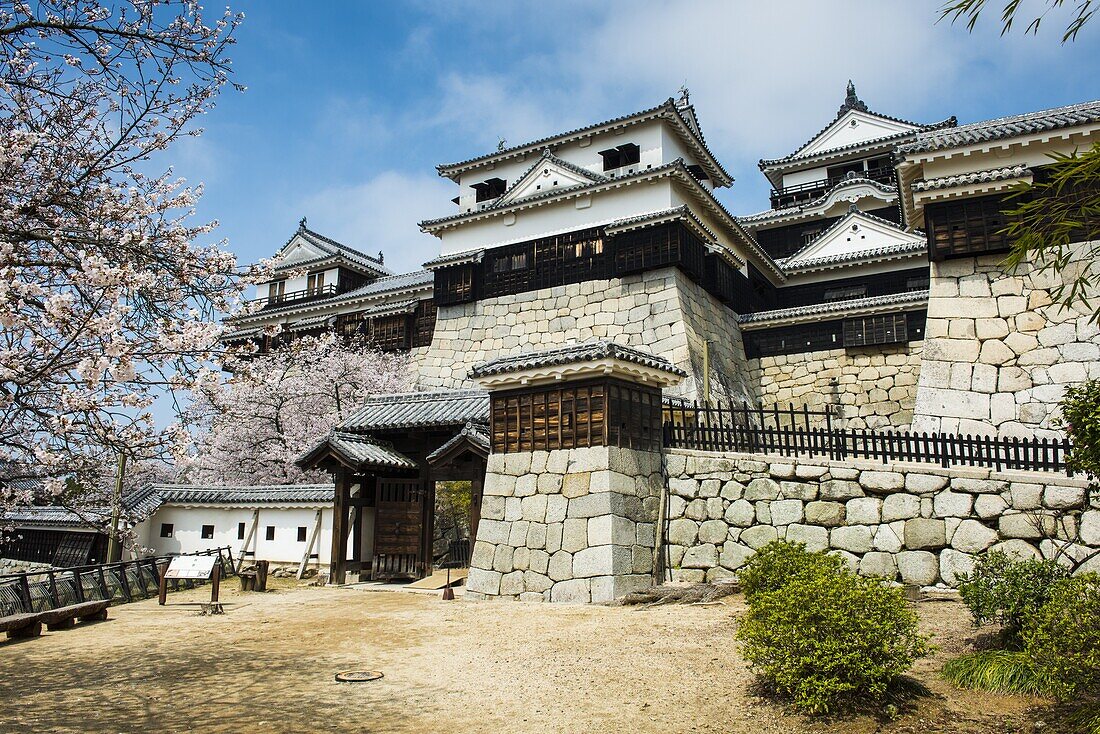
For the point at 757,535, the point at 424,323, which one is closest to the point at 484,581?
the point at 757,535

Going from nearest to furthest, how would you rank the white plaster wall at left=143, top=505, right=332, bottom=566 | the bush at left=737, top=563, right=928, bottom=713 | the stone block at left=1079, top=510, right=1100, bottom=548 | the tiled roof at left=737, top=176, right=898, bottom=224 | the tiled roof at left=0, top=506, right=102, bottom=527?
1. the bush at left=737, top=563, right=928, bottom=713
2. the stone block at left=1079, top=510, right=1100, bottom=548
3. the white plaster wall at left=143, top=505, right=332, bottom=566
4. the tiled roof at left=0, top=506, right=102, bottom=527
5. the tiled roof at left=737, top=176, right=898, bottom=224

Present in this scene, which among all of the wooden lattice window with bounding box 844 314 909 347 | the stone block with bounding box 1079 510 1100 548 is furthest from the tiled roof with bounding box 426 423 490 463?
the wooden lattice window with bounding box 844 314 909 347

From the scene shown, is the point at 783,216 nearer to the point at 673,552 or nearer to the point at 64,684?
the point at 673,552

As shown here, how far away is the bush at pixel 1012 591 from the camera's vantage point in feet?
22.6

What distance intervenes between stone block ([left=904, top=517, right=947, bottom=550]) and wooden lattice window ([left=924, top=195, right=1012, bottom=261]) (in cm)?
830

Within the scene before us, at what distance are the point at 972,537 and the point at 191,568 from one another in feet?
45.2

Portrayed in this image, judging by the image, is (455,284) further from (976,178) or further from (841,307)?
(976,178)

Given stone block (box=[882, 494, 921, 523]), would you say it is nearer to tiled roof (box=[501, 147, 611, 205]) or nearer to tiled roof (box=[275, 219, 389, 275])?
tiled roof (box=[501, 147, 611, 205])

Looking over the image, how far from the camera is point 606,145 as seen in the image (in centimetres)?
2764

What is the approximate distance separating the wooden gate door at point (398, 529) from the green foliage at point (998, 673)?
473 inches

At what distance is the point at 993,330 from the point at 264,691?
16.5 m

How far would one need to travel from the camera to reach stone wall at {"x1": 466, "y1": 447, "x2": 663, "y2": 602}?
39.8 ft

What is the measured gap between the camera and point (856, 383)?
23.6m

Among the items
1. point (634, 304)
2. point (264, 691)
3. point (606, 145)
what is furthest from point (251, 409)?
point (264, 691)
